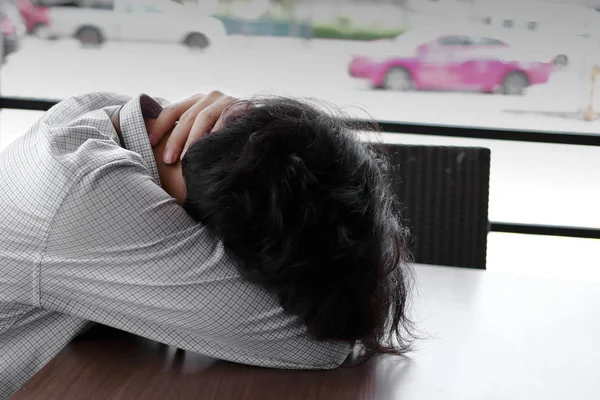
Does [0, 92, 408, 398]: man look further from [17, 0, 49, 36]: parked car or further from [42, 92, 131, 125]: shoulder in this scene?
[17, 0, 49, 36]: parked car

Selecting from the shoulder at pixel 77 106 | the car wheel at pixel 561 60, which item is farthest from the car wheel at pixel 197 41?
the shoulder at pixel 77 106

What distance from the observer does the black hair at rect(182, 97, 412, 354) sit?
3.18 ft

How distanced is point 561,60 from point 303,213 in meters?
2.47

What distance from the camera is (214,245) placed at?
1.08 metres

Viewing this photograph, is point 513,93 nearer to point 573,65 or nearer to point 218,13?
point 573,65

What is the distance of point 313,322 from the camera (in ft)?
3.36

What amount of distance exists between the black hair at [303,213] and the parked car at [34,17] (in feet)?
8.39

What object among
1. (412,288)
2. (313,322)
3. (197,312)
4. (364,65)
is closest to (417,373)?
(313,322)

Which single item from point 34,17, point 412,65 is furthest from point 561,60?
point 34,17

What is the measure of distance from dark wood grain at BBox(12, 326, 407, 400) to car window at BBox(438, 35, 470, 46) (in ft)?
7.34

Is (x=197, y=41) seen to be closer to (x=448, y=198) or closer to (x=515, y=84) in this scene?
(x=515, y=84)

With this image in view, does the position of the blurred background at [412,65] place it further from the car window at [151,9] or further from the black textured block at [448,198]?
the black textured block at [448,198]

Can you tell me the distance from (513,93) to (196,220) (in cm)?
233

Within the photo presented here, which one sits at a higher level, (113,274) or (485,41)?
(113,274)
